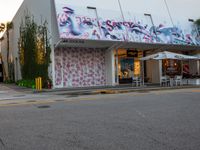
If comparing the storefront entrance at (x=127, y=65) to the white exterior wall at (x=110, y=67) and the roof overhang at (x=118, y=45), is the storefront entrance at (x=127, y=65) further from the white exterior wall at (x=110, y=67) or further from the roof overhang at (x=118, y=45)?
the white exterior wall at (x=110, y=67)

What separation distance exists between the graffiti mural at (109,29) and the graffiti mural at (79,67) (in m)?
2.71

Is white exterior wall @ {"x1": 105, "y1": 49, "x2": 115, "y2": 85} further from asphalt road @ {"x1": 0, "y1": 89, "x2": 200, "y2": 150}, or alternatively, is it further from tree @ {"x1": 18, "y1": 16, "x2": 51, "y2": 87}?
asphalt road @ {"x1": 0, "y1": 89, "x2": 200, "y2": 150}

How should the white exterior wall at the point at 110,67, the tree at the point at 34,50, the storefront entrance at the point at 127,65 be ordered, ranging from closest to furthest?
the tree at the point at 34,50 < the white exterior wall at the point at 110,67 < the storefront entrance at the point at 127,65

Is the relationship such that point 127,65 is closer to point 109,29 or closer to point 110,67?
point 110,67

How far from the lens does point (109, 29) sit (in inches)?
941

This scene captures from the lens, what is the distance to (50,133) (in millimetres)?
6805

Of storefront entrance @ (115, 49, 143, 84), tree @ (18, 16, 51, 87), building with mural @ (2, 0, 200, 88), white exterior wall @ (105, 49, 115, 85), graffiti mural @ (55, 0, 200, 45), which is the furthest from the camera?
storefront entrance @ (115, 49, 143, 84)

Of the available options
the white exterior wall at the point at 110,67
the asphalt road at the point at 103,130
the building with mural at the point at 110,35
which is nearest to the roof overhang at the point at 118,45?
the building with mural at the point at 110,35

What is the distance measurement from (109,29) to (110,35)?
1.83 feet

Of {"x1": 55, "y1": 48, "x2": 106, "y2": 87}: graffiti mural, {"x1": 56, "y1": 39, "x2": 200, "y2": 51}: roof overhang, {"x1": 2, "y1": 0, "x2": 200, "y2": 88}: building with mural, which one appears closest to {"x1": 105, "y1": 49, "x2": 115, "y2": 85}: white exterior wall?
{"x1": 2, "y1": 0, "x2": 200, "y2": 88}: building with mural

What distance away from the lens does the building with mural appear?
75.3ft

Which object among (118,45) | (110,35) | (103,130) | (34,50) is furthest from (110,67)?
(103,130)

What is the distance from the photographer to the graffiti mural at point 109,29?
72.6 feet

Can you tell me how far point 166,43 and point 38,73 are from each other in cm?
1217
